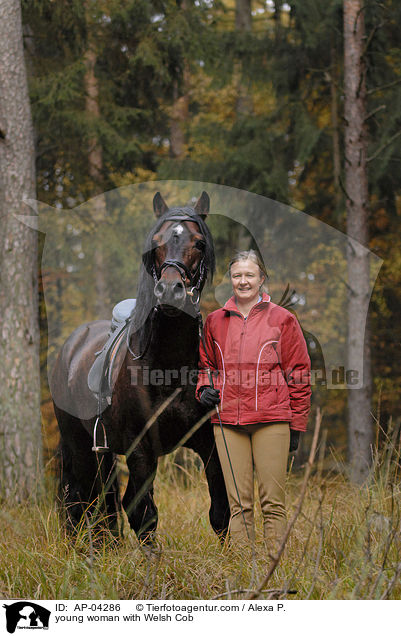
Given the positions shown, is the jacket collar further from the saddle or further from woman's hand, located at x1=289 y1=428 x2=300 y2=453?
the saddle

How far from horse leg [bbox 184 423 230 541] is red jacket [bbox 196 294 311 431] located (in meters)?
0.32

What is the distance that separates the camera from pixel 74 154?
877cm

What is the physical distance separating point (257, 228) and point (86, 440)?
7.85ft

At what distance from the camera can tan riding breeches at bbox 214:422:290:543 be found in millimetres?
2994

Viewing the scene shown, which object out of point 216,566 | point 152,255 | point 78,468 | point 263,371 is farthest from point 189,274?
point 78,468

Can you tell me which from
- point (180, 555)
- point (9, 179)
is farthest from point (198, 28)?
point (180, 555)

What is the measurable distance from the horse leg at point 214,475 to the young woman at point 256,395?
0.23 meters

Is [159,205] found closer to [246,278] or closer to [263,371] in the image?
[246,278]

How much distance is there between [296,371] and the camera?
119 inches

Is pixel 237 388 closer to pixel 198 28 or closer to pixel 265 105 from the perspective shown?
pixel 198 28

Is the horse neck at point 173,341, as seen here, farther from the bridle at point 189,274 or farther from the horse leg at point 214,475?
the horse leg at point 214,475

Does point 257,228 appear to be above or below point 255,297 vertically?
above

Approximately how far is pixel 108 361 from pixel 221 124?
6082 mm
